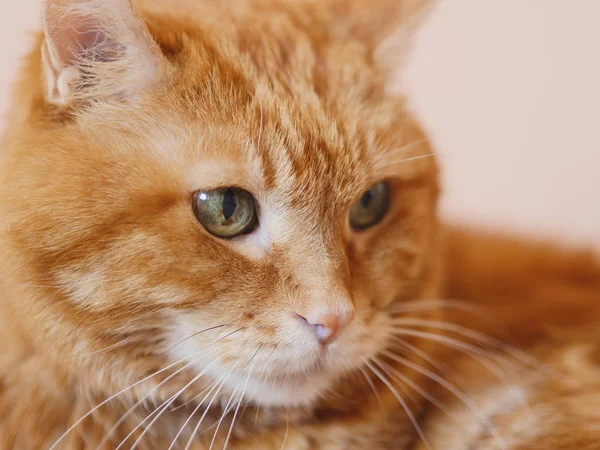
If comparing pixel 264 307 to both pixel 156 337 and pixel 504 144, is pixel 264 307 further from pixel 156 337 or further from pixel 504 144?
pixel 504 144

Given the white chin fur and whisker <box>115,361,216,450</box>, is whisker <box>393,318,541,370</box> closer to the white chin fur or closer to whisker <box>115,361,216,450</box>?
the white chin fur

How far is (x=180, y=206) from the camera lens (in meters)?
0.93

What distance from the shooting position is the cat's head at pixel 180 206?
91 centimetres

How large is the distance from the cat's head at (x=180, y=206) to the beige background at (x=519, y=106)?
102cm

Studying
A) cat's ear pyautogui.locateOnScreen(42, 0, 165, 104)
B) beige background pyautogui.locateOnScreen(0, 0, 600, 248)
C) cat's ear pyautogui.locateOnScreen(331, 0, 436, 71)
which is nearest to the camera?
cat's ear pyautogui.locateOnScreen(42, 0, 165, 104)

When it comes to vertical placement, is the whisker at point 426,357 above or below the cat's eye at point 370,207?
below

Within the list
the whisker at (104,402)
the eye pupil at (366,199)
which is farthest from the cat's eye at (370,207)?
the whisker at (104,402)

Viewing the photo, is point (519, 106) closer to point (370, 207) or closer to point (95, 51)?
point (370, 207)

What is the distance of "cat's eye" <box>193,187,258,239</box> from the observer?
94 cm

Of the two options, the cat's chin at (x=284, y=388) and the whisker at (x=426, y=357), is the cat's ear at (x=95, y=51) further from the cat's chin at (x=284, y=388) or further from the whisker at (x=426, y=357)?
the whisker at (x=426, y=357)

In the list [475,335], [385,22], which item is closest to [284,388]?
[475,335]

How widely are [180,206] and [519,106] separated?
4.61 feet

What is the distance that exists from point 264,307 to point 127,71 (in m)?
0.37

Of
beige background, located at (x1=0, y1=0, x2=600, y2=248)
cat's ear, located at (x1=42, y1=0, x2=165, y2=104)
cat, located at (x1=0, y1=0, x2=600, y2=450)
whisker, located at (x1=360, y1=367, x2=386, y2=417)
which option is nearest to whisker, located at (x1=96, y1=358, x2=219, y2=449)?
cat, located at (x1=0, y1=0, x2=600, y2=450)
